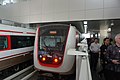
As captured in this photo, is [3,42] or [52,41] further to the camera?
[52,41]

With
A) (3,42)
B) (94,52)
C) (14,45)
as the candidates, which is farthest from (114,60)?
(14,45)

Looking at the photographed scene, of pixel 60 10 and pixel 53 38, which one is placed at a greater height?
pixel 60 10

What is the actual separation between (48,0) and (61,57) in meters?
4.48

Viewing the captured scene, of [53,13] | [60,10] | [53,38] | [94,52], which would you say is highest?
[60,10]

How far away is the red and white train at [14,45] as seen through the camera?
4.23m

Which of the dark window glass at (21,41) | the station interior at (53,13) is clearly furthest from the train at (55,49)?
the dark window glass at (21,41)

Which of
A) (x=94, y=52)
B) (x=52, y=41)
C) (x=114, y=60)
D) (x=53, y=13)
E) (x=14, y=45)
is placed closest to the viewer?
(x=114, y=60)

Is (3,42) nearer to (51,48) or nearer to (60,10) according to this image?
(51,48)

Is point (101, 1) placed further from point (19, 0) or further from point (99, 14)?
point (19, 0)

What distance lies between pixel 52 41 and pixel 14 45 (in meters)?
1.47

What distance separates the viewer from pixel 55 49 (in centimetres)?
446

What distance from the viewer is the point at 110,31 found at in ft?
41.4

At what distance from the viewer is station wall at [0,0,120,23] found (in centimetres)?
657

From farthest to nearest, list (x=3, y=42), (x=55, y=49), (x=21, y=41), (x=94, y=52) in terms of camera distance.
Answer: (x=94, y=52) < (x=21, y=41) < (x=55, y=49) < (x=3, y=42)
